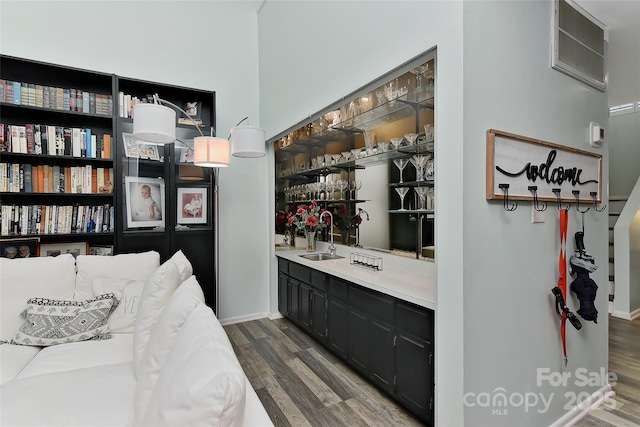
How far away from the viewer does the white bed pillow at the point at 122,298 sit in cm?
228

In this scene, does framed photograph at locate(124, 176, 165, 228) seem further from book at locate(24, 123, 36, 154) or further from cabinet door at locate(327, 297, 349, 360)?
cabinet door at locate(327, 297, 349, 360)

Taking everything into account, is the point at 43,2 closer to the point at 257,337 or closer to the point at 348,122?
the point at 348,122

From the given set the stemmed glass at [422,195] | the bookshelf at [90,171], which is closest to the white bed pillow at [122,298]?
the bookshelf at [90,171]

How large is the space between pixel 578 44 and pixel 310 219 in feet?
8.79

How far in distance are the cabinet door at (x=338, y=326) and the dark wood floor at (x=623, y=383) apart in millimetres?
1621

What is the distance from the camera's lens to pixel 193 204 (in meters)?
3.41

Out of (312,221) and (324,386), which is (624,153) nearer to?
(312,221)

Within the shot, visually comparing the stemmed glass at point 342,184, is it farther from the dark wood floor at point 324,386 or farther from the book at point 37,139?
the book at point 37,139

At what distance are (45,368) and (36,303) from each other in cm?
61

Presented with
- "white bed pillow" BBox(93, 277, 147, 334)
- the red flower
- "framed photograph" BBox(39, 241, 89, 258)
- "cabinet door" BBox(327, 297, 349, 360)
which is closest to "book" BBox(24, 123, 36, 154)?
"framed photograph" BBox(39, 241, 89, 258)

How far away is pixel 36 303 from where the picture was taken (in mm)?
2129

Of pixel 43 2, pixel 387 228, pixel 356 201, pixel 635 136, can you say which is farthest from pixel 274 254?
pixel 635 136

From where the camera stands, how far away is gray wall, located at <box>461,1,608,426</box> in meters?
1.60

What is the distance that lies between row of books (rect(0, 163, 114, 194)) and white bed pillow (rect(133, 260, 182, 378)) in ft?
5.82
